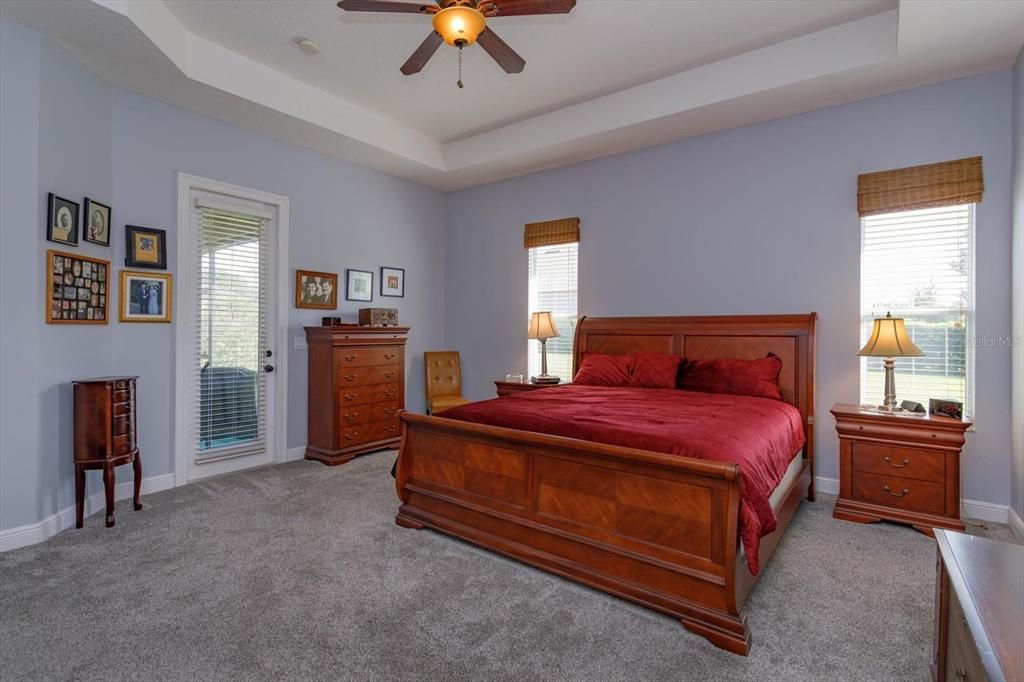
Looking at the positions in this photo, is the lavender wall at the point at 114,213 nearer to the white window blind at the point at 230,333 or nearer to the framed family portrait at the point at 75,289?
the framed family portrait at the point at 75,289

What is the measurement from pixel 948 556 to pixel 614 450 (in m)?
1.16

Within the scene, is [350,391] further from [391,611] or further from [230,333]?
[391,611]

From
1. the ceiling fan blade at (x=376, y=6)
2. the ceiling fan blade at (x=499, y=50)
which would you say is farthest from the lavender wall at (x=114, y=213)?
the ceiling fan blade at (x=499, y=50)

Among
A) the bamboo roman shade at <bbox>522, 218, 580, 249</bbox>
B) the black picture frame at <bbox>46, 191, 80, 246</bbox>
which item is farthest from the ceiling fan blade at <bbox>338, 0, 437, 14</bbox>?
the bamboo roman shade at <bbox>522, 218, 580, 249</bbox>

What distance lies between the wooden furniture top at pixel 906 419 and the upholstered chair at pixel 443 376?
372 cm

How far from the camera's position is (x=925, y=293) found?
3.50 meters

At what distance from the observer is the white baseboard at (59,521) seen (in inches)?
110

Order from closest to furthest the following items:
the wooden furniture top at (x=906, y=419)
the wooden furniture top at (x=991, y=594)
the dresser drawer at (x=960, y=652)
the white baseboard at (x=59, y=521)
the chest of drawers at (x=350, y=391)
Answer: the wooden furniture top at (x=991, y=594) < the dresser drawer at (x=960, y=652) < the white baseboard at (x=59, y=521) < the wooden furniture top at (x=906, y=419) < the chest of drawers at (x=350, y=391)

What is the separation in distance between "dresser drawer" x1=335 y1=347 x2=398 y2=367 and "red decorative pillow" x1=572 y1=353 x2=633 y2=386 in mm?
1925

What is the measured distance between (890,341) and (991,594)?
102 inches

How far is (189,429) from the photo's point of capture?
4.03 metres

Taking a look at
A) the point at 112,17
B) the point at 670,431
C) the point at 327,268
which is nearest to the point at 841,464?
the point at 670,431

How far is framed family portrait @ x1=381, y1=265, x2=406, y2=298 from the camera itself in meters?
5.57

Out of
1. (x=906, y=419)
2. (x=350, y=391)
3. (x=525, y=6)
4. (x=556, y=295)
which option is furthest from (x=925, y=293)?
(x=350, y=391)
